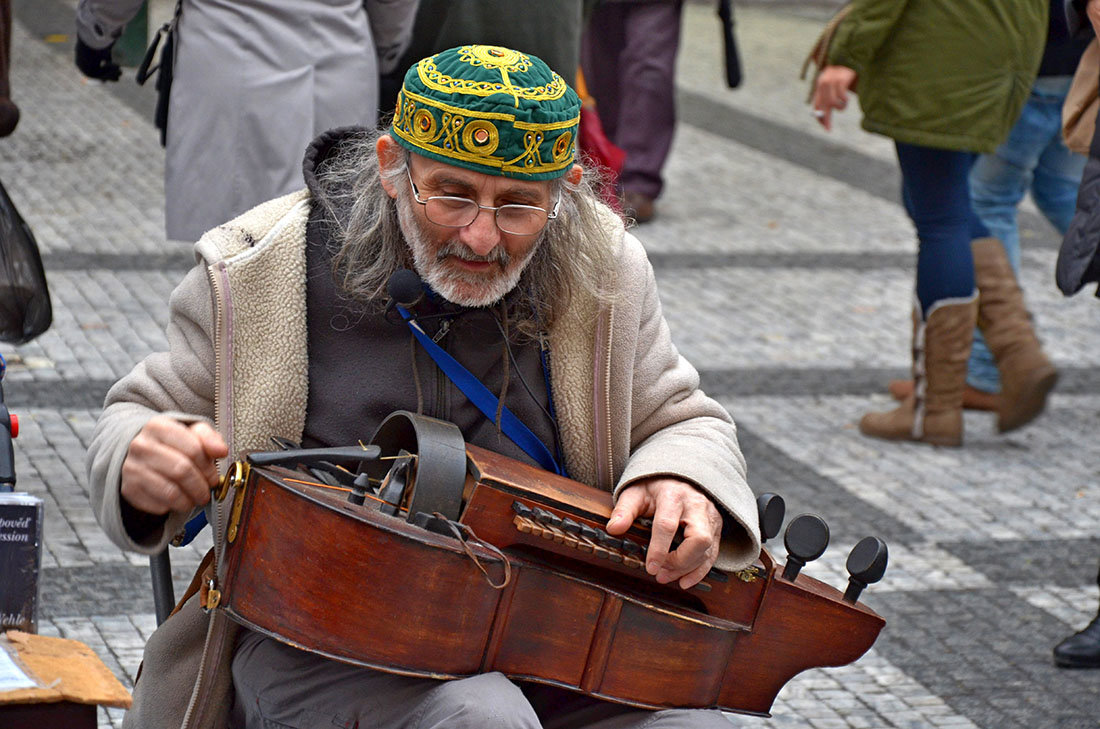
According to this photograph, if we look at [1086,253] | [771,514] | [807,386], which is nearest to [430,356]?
[771,514]

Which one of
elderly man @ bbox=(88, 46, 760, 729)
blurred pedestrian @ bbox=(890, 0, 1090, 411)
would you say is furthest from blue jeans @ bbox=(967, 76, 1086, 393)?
elderly man @ bbox=(88, 46, 760, 729)

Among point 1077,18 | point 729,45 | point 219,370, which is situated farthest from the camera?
point 729,45

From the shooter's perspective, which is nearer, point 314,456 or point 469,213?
point 314,456

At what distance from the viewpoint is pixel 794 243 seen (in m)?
7.99

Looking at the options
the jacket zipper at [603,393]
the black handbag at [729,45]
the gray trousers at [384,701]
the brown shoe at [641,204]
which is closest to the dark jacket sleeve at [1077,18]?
the jacket zipper at [603,393]

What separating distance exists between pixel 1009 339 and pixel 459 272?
332 cm

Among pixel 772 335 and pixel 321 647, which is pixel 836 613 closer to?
pixel 321 647

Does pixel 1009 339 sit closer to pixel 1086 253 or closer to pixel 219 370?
pixel 1086 253

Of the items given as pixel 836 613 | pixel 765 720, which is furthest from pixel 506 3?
pixel 836 613

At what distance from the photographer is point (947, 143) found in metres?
4.96

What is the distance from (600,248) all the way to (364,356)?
416 mm

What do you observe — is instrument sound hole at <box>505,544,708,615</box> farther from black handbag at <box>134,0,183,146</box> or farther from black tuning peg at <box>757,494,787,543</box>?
black handbag at <box>134,0,183,146</box>

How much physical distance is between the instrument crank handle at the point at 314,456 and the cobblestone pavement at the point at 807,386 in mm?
1305

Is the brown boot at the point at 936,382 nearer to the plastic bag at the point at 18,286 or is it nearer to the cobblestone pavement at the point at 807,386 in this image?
the cobblestone pavement at the point at 807,386
